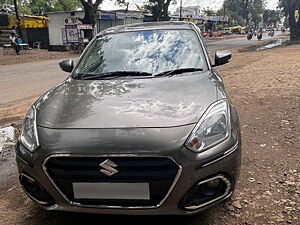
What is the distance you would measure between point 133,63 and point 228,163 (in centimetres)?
171

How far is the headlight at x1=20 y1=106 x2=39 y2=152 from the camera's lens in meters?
2.35

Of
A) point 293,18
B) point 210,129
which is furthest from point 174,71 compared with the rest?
point 293,18

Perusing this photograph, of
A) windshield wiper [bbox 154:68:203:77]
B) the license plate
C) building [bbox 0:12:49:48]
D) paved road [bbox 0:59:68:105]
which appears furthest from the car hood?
building [bbox 0:12:49:48]

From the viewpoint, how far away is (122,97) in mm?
2777

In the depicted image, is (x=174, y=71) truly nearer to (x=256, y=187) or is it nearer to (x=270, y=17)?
(x=256, y=187)

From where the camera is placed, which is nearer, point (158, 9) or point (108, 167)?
point (108, 167)

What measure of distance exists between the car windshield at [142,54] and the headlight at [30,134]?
93 cm

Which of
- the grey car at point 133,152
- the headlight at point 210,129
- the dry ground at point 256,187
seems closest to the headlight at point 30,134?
the grey car at point 133,152

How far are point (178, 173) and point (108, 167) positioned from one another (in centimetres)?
47

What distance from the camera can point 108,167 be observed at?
7.03ft

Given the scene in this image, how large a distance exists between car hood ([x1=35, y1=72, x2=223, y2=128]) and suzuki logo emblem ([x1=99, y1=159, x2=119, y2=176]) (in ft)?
0.92

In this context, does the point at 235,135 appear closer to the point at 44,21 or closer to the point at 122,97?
the point at 122,97

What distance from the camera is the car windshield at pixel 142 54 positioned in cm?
345

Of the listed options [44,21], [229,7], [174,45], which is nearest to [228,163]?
[174,45]
